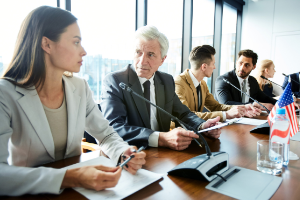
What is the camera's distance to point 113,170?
2.86ft

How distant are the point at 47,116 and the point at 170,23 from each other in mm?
3471

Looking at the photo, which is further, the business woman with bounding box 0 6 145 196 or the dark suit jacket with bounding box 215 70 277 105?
the dark suit jacket with bounding box 215 70 277 105

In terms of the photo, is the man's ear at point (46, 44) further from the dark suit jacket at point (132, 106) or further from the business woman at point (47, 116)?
the dark suit jacket at point (132, 106)

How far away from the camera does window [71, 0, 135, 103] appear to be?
2.73 metres

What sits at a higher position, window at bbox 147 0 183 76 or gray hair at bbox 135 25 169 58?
window at bbox 147 0 183 76

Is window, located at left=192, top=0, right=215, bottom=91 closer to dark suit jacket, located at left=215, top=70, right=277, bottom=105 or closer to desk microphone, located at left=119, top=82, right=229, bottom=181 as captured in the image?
dark suit jacket, located at left=215, top=70, right=277, bottom=105

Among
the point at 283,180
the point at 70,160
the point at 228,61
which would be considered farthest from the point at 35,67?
the point at 228,61

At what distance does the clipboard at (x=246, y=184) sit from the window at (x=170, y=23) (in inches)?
123

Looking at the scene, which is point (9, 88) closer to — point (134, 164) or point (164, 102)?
point (134, 164)

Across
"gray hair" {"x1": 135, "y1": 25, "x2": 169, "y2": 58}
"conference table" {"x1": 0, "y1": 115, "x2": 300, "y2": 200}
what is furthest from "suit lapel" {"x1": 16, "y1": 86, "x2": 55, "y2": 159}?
"gray hair" {"x1": 135, "y1": 25, "x2": 169, "y2": 58}

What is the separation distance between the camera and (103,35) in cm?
296

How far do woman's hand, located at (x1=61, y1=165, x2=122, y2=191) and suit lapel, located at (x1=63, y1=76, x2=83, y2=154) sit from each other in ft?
1.42

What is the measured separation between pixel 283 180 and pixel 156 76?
130 cm

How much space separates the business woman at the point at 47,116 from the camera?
810 millimetres
